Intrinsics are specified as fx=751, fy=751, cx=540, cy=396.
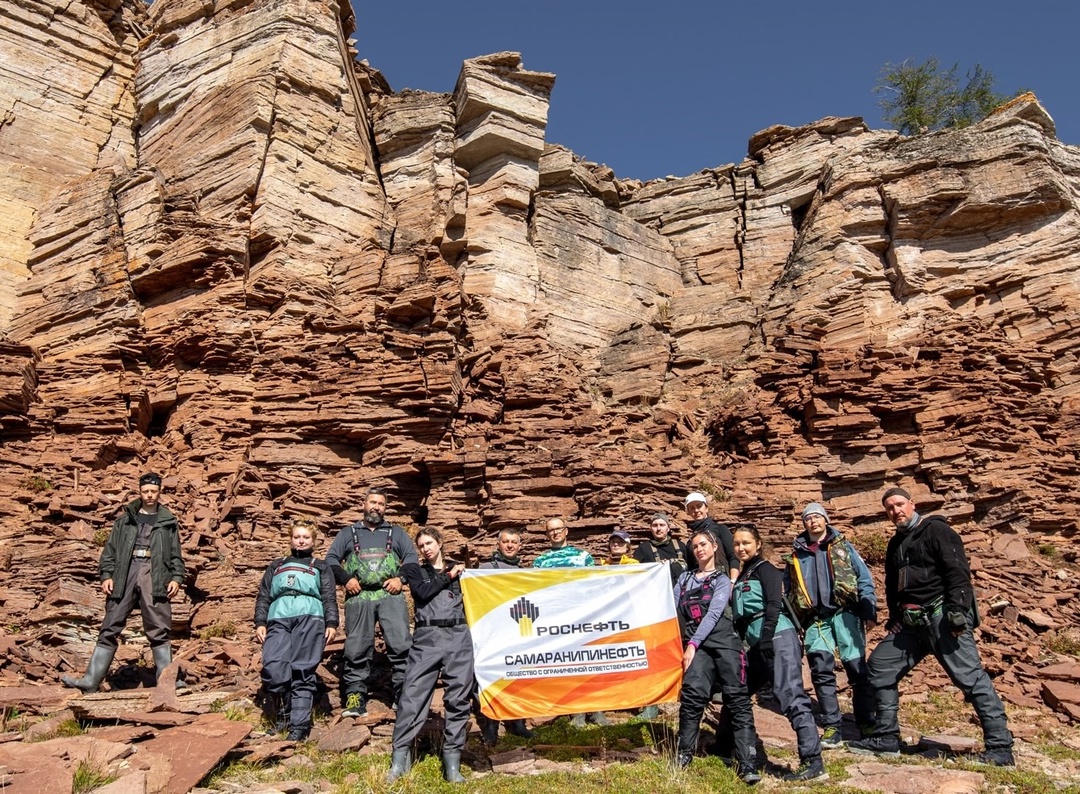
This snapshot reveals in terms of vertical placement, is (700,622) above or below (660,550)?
below

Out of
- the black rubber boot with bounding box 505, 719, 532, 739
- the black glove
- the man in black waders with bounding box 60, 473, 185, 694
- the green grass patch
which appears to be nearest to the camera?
the green grass patch

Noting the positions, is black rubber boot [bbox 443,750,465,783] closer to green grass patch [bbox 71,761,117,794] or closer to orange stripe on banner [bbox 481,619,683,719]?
orange stripe on banner [bbox 481,619,683,719]

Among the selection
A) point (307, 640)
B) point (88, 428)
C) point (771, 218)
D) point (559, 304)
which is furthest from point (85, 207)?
point (771, 218)

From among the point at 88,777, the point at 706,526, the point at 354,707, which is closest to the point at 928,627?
the point at 706,526

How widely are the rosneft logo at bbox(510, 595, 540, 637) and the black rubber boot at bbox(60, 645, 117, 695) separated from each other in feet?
16.5

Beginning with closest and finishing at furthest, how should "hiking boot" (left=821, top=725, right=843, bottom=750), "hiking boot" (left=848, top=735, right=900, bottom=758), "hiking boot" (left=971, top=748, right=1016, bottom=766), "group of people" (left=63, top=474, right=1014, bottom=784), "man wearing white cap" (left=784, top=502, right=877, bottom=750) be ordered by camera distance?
1. "hiking boot" (left=971, top=748, right=1016, bottom=766)
2. "group of people" (left=63, top=474, right=1014, bottom=784)
3. "hiking boot" (left=848, top=735, right=900, bottom=758)
4. "hiking boot" (left=821, top=725, right=843, bottom=750)
5. "man wearing white cap" (left=784, top=502, right=877, bottom=750)

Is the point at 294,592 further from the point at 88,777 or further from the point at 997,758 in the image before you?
the point at 997,758

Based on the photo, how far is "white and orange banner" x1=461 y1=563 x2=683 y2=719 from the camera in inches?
293

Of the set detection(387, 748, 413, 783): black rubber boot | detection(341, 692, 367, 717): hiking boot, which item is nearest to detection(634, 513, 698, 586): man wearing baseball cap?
detection(341, 692, 367, 717): hiking boot

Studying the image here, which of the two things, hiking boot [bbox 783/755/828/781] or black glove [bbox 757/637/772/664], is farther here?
black glove [bbox 757/637/772/664]

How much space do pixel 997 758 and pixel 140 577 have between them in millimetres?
9246

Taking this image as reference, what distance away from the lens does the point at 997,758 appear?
6.89 metres

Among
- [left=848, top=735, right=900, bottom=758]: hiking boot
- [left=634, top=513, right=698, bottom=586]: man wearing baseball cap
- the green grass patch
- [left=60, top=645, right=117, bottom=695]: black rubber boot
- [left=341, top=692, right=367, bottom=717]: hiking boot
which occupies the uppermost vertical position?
[left=634, top=513, right=698, bottom=586]: man wearing baseball cap

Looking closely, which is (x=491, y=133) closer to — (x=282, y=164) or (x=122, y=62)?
(x=282, y=164)
